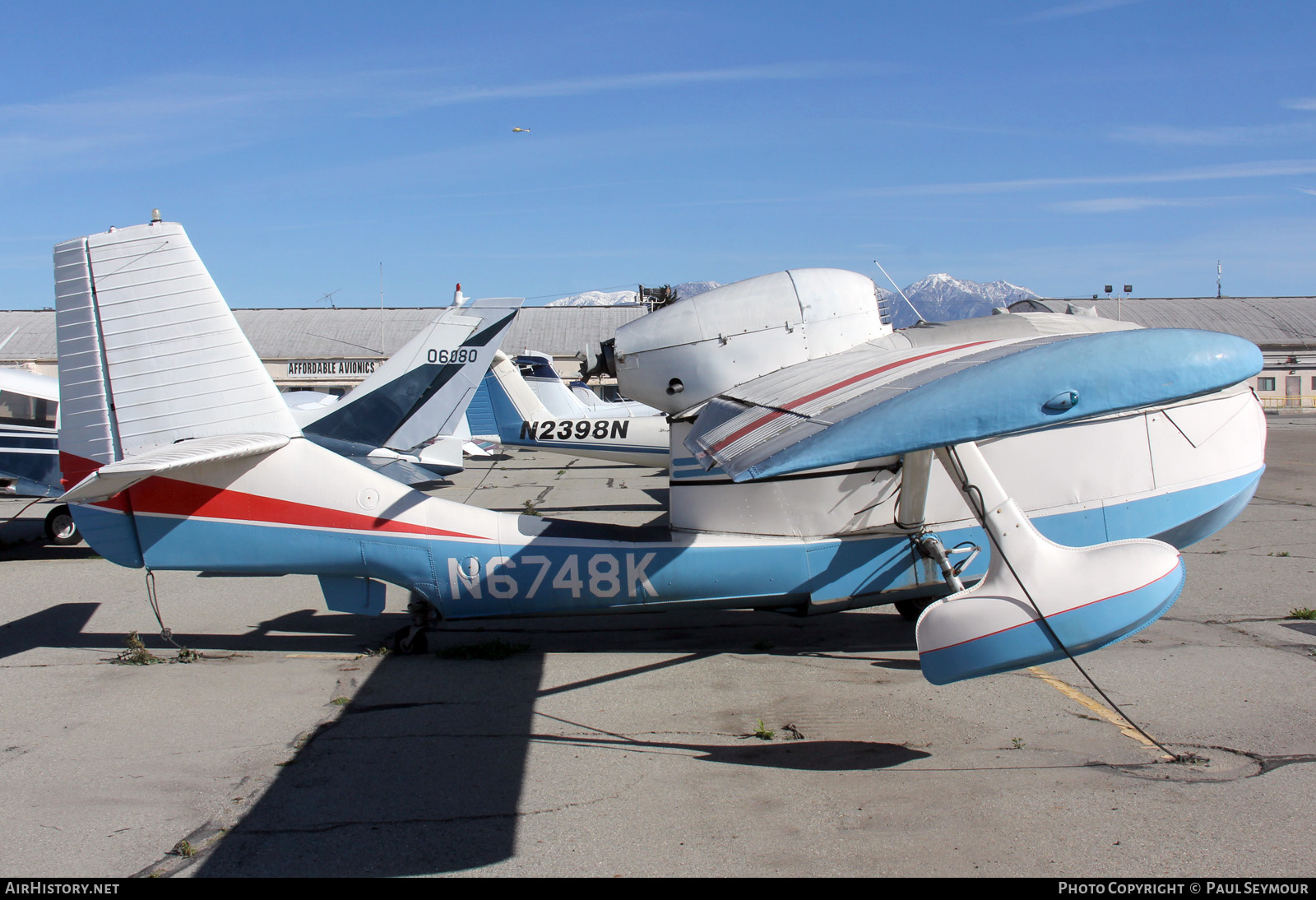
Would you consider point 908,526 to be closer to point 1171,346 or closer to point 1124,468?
point 1124,468

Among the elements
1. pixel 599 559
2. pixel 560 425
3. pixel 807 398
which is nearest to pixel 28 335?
pixel 560 425

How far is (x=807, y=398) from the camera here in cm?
457

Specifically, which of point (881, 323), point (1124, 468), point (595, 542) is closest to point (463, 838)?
point (595, 542)

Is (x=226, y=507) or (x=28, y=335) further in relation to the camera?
(x=28, y=335)

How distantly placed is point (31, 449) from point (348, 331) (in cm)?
4273

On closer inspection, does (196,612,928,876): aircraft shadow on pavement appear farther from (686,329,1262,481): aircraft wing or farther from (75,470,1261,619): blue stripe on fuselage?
(686,329,1262,481): aircraft wing

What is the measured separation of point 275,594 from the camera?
30.5 feet

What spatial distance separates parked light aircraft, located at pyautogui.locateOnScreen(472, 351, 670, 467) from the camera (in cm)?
1563

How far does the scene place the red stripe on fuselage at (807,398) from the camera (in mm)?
4258

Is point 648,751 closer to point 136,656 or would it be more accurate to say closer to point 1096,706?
point 1096,706

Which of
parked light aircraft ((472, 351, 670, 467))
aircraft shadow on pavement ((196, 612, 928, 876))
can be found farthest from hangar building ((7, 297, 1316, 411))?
aircraft shadow on pavement ((196, 612, 928, 876))

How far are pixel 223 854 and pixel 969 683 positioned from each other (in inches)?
183

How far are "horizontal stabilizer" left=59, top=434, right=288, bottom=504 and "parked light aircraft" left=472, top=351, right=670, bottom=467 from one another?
8457 mm

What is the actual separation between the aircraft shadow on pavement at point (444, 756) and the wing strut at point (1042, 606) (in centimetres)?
76
